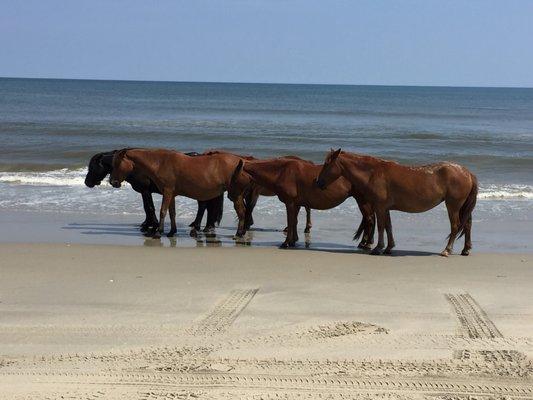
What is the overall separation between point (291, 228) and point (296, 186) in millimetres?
641

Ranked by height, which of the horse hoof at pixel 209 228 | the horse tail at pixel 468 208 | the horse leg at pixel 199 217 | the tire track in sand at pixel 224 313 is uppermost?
the horse tail at pixel 468 208

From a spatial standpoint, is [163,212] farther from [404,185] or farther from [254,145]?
[254,145]

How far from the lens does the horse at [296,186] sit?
12.9 meters

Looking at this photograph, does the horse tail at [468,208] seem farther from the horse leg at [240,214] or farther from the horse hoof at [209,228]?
the horse hoof at [209,228]

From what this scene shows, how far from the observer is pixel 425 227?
1445 centimetres

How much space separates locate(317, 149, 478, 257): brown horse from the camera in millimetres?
12195

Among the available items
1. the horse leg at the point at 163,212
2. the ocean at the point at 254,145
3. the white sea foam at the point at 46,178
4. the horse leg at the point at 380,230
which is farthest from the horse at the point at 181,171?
the white sea foam at the point at 46,178

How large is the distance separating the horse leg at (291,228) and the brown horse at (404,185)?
62 cm

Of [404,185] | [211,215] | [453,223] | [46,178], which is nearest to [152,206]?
[211,215]

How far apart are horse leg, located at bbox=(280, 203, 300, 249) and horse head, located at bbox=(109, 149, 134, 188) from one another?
Result: 2.75m

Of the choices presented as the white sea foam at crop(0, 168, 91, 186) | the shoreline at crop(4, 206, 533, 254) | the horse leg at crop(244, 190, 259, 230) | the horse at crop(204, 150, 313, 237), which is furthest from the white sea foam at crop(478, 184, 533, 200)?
the white sea foam at crop(0, 168, 91, 186)

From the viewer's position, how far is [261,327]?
24.4 feet

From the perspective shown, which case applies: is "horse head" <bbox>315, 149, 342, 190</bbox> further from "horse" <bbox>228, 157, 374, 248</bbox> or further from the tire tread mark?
the tire tread mark

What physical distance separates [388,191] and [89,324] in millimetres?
5879
